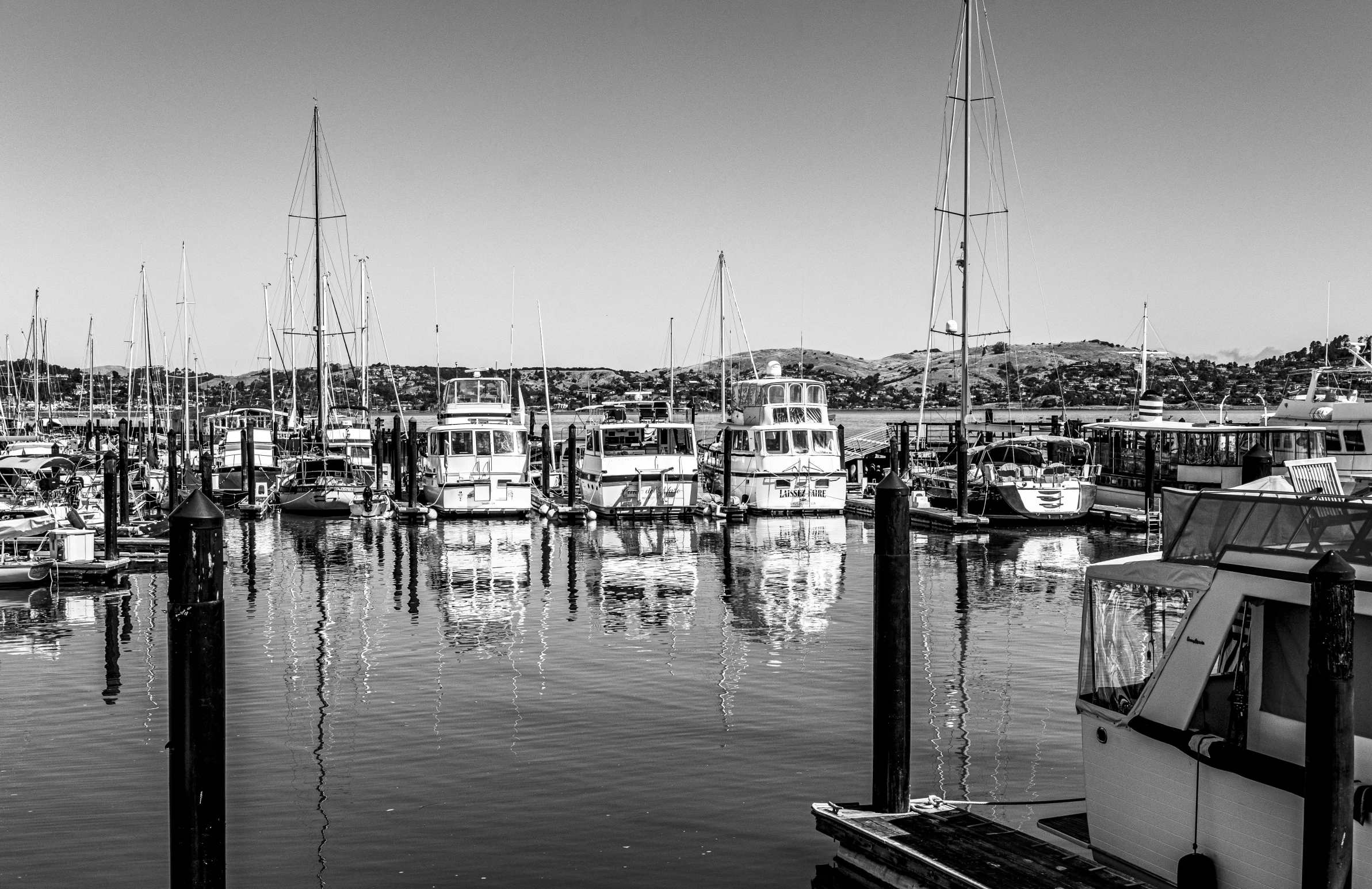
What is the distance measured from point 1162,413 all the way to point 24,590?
1868 inches

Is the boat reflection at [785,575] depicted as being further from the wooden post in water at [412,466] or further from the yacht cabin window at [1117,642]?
the yacht cabin window at [1117,642]

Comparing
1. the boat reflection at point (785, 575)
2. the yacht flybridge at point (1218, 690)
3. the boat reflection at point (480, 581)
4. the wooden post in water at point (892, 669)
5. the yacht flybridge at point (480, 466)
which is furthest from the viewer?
the yacht flybridge at point (480, 466)

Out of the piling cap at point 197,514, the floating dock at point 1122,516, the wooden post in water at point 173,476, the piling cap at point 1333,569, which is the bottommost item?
the floating dock at point 1122,516

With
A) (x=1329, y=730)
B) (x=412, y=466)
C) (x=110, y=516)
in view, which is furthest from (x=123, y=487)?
(x=1329, y=730)

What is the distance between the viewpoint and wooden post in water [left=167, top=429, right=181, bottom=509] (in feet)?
133

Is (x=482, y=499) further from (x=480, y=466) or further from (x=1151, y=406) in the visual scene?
(x=1151, y=406)

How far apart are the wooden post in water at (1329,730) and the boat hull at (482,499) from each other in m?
38.2

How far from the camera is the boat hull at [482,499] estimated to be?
44.0 meters

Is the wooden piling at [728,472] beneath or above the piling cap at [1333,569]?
beneath

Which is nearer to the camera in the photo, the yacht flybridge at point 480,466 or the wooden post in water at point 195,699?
the wooden post in water at point 195,699

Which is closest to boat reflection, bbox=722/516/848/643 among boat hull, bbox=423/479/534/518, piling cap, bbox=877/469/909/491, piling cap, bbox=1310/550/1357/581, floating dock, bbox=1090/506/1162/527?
boat hull, bbox=423/479/534/518

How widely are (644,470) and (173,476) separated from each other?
646 inches

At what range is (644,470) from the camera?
44188 millimetres

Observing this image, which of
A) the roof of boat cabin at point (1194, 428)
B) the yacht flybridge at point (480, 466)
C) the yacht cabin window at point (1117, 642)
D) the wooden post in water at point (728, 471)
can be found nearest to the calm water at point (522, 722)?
the yacht cabin window at point (1117, 642)
